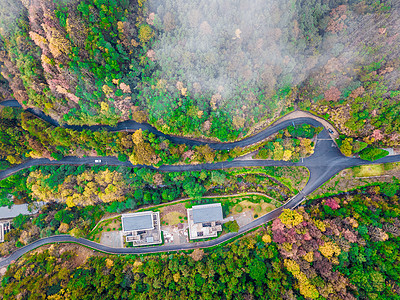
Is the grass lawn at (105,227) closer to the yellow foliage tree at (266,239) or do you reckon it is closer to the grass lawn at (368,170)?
the yellow foliage tree at (266,239)

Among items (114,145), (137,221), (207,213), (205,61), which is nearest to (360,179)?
(207,213)

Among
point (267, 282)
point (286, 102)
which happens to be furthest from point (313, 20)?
point (267, 282)

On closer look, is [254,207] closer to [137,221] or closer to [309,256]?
[309,256]

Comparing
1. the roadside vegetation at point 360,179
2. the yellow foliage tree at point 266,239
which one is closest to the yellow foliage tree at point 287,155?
the roadside vegetation at point 360,179

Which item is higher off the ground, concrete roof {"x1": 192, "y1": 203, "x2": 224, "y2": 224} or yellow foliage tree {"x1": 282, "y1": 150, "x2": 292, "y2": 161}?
yellow foliage tree {"x1": 282, "y1": 150, "x2": 292, "y2": 161}

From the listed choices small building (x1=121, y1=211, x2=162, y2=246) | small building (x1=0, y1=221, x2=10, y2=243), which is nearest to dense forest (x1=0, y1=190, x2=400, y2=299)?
small building (x1=121, y1=211, x2=162, y2=246)

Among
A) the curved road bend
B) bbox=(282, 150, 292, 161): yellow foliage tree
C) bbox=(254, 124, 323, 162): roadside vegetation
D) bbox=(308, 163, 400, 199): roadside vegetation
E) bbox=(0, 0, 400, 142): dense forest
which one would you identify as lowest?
bbox=(308, 163, 400, 199): roadside vegetation

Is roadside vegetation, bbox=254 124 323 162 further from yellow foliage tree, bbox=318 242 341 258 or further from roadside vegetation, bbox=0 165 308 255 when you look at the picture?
yellow foliage tree, bbox=318 242 341 258
